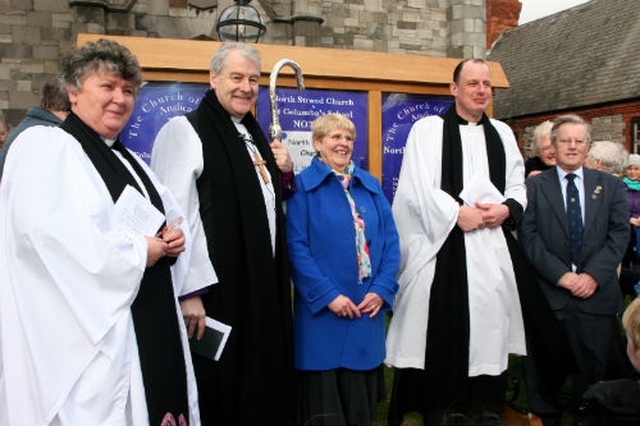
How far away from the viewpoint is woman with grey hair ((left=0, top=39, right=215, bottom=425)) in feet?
6.06

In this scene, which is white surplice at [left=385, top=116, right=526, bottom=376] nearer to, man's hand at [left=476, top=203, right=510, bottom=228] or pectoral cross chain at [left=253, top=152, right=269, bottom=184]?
man's hand at [left=476, top=203, right=510, bottom=228]

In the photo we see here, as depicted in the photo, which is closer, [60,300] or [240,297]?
[60,300]

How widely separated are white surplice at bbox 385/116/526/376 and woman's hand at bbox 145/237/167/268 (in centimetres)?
165

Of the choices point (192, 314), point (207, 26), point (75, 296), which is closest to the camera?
point (75, 296)

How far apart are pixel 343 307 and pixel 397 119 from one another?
2581 mm

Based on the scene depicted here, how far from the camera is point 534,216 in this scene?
11.6 ft

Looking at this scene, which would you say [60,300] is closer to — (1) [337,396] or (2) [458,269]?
(1) [337,396]

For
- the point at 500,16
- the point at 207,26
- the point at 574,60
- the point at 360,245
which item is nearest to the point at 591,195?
the point at 360,245

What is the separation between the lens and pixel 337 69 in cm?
477

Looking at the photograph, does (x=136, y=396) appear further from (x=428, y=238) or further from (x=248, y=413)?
(x=428, y=238)

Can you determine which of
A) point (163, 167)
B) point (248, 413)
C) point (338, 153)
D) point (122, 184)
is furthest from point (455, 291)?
point (122, 184)

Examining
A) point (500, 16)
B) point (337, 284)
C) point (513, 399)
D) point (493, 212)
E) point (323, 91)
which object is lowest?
point (513, 399)

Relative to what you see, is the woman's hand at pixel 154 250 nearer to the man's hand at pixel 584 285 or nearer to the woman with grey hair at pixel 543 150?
the man's hand at pixel 584 285

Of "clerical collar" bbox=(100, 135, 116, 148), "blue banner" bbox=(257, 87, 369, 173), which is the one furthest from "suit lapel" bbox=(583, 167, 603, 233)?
"clerical collar" bbox=(100, 135, 116, 148)
